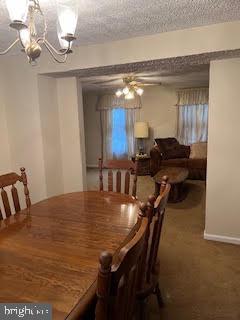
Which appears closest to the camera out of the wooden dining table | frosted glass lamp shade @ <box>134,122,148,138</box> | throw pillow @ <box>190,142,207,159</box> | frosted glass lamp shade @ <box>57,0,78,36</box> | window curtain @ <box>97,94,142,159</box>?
the wooden dining table

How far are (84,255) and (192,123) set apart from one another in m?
5.74

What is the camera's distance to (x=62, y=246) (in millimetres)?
1373

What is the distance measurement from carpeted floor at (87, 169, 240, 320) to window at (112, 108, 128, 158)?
3.87 m

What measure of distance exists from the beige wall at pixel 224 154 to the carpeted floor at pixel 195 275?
0.82ft

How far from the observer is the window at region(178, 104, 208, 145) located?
628 cm

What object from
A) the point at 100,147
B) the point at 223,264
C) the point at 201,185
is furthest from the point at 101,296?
the point at 100,147

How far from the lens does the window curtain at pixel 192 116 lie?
624cm

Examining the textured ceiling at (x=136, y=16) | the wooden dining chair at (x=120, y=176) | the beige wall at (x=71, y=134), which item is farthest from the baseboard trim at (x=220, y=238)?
the textured ceiling at (x=136, y=16)

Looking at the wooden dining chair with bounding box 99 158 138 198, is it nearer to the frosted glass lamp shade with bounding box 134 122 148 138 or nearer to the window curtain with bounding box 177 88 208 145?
the frosted glass lamp shade with bounding box 134 122 148 138

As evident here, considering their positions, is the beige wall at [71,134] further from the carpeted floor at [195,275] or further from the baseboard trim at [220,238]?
the baseboard trim at [220,238]

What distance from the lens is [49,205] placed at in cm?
206

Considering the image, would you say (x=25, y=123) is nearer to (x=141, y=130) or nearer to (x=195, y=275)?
(x=195, y=275)

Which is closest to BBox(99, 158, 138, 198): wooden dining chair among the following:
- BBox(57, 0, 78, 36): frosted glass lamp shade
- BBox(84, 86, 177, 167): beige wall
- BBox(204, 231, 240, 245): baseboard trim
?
BBox(204, 231, 240, 245): baseboard trim

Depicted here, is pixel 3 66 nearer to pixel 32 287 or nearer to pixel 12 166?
pixel 12 166
